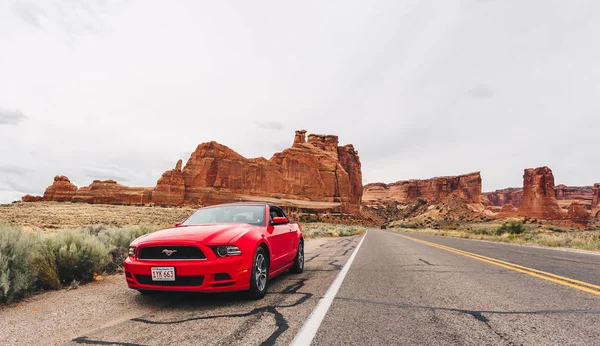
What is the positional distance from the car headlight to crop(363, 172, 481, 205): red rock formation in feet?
444

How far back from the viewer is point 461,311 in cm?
397

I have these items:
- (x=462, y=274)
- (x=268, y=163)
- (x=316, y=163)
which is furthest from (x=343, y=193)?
(x=462, y=274)

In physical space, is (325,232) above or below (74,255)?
below

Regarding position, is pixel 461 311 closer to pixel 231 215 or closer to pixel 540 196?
pixel 231 215

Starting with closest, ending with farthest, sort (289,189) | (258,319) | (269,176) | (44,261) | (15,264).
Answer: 1. (258,319)
2. (15,264)
3. (44,261)
4. (269,176)
5. (289,189)

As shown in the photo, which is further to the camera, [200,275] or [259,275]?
[259,275]

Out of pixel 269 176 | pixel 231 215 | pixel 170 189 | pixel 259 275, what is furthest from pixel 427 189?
pixel 259 275

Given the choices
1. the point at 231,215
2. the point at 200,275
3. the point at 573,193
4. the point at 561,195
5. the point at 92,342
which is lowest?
the point at 92,342

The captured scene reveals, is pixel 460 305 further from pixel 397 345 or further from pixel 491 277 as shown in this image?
pixel 491 277

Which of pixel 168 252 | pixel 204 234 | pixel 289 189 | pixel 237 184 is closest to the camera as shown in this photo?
pixel 168 252

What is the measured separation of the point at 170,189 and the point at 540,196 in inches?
3946

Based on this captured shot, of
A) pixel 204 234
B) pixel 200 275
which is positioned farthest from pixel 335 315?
pixel 204 234

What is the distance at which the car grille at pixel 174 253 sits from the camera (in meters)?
4.39

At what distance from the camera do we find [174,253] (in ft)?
14.6
